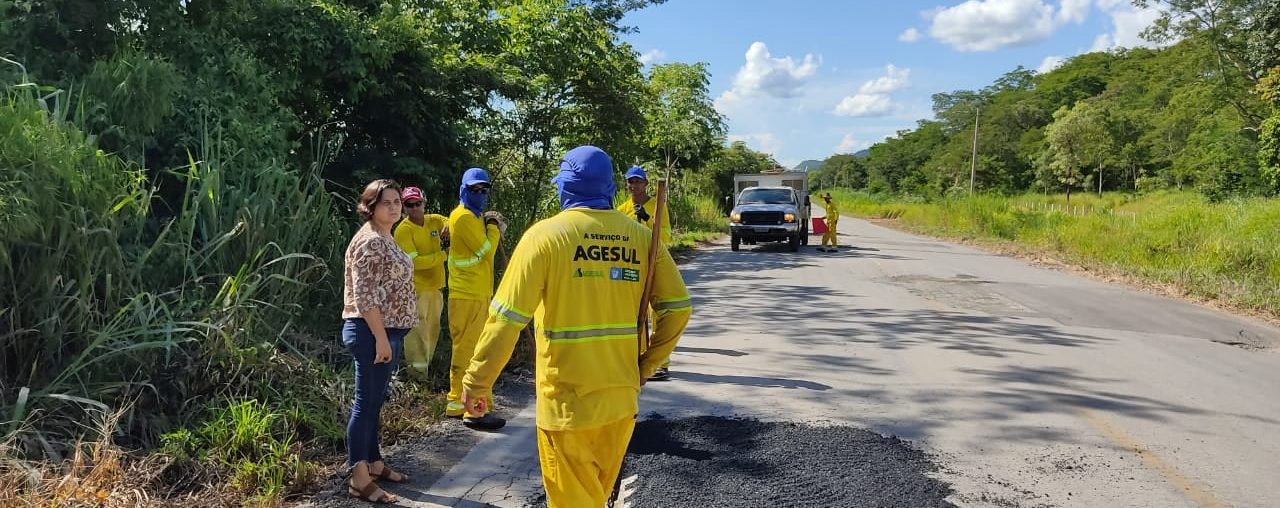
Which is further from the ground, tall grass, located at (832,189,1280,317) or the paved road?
tall grass, located at (832,189,1280,317)

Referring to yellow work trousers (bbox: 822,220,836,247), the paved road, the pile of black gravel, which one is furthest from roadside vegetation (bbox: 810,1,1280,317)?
Result: the pile of black gravel

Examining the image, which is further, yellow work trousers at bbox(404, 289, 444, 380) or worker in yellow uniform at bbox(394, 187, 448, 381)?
yellow work trousers at bbox(404, 289, 444, 380)

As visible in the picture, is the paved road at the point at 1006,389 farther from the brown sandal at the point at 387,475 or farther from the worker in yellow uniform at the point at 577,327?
the worker in yellow uniform at the point at 577,327

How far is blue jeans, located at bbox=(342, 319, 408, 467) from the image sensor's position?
12.6 ft

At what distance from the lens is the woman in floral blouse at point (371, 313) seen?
381 cm

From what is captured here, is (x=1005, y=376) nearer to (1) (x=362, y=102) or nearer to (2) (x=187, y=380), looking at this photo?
(2) (x=187, y=380)

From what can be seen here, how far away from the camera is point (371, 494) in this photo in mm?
3891

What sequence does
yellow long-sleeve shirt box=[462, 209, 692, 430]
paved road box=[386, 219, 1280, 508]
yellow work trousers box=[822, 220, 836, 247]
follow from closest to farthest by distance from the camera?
yellow long-sleeve shirt box=[462, 209, 692, 430], paved road box=[386, 219, 1280, 508], yellow work trousers box=[822, 220, 836, 247]

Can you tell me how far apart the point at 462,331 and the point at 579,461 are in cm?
293

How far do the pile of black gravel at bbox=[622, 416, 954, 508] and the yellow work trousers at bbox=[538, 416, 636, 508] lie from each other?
1.15 m

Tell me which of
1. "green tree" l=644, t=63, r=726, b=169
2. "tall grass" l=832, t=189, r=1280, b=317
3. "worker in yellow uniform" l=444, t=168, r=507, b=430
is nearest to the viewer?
"worker in yellow uniform" l=444, t=168, r=507, b=430

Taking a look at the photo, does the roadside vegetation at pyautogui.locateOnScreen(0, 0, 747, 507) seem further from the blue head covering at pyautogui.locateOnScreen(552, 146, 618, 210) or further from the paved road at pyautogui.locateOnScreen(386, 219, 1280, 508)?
the blue head covering at pyautogui.locateOnScreen(552, 146, 618, 210)

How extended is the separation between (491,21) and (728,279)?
6.04m

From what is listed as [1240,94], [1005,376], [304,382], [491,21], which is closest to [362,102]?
[491,21]
